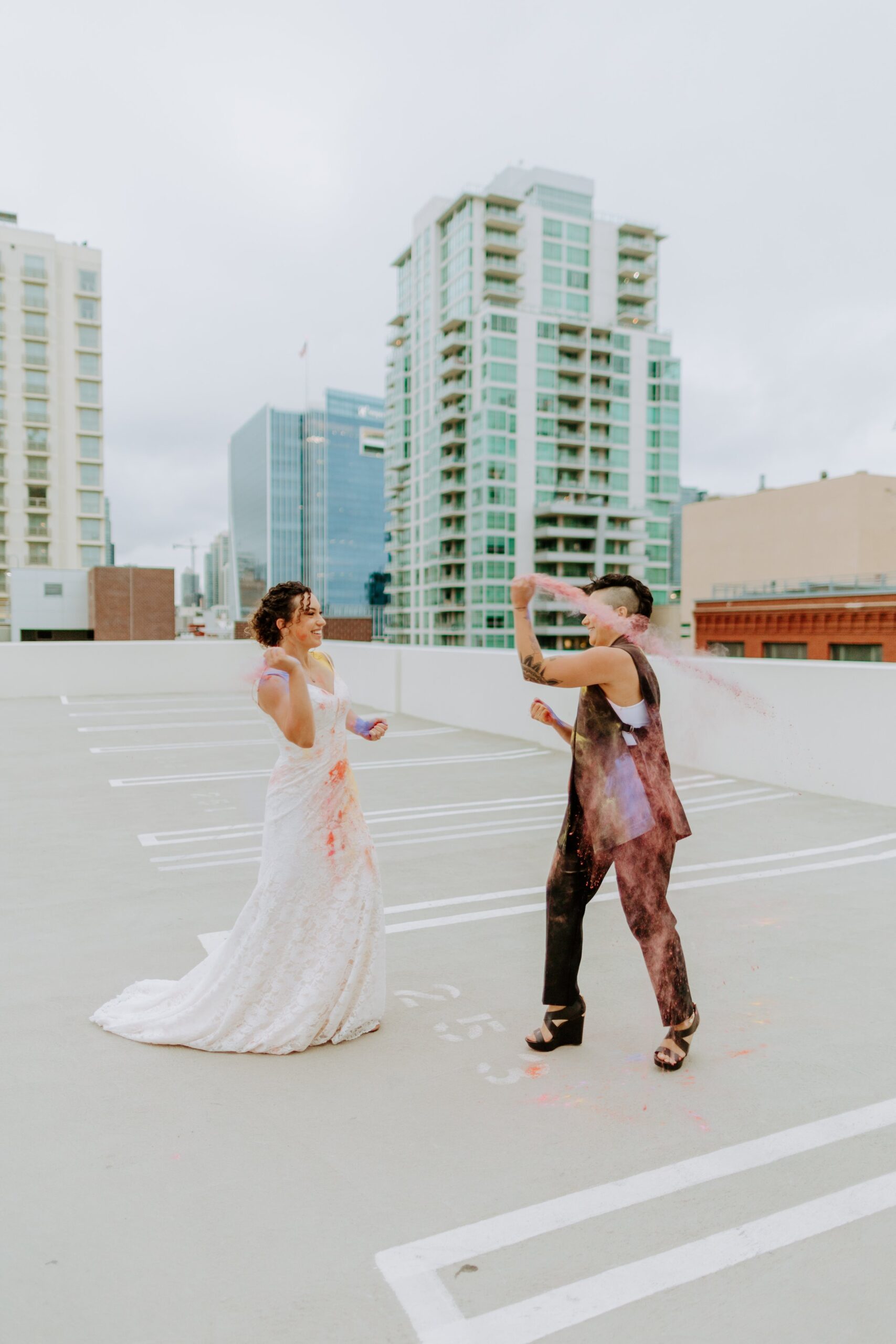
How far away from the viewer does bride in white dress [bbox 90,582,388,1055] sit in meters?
3.53

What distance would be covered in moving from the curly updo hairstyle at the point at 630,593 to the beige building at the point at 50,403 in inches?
2974

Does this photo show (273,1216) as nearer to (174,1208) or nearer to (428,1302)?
(174,1208)

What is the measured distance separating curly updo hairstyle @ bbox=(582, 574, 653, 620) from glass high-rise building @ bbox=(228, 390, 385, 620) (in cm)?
18189

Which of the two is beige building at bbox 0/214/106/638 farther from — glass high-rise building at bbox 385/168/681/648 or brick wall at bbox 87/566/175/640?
glass high-rise building at bbox 385/168/681/648

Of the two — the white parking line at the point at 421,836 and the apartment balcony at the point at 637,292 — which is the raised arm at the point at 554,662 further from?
the apartment balcony at the point at 637,292

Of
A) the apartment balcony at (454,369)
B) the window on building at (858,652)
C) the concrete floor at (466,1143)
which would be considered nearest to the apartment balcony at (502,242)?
the apartment balcony at (454,369)

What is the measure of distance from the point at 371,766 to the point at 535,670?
8050mm

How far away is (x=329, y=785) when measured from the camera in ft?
11.8

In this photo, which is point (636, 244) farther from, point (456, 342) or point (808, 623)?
point (808, 623)

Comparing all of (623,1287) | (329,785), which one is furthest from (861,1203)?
(329,785)

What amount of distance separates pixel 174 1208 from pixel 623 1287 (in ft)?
4.17

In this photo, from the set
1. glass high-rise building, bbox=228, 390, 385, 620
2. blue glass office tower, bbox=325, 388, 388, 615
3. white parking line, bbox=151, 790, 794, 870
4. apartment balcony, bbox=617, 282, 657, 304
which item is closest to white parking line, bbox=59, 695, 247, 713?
white parking line, bbox=151, 790, 794, 870

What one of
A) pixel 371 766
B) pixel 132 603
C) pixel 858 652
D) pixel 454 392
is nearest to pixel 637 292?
pixel 454 392

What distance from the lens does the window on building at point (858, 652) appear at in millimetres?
38250
